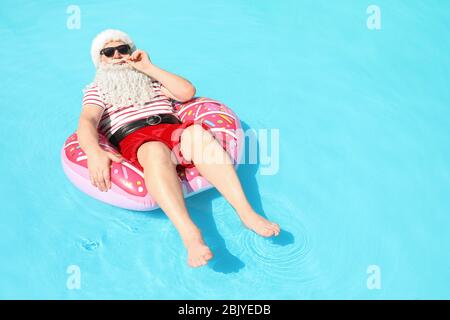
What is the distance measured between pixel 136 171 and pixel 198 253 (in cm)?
56

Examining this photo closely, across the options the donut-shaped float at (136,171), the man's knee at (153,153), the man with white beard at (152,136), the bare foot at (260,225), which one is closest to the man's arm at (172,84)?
the man with white beard at (152,136)

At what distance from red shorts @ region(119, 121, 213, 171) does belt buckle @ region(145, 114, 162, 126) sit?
1.2 inches

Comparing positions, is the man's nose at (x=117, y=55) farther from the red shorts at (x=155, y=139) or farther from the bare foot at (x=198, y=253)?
the bare foot at (x=198, y=253)

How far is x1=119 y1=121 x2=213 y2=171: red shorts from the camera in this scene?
248 centimetres

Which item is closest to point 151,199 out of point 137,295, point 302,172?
point 137,295

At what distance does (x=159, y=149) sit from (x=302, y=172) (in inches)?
36.5

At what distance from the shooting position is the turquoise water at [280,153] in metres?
2.47

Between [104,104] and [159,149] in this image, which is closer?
[159,149]

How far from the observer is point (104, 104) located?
2586 millimetres

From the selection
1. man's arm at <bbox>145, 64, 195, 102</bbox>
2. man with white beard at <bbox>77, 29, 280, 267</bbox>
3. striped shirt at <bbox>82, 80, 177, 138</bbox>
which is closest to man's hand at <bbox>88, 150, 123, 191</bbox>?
man with white beard at <bbox>77, 29, 280, 267</bbox>

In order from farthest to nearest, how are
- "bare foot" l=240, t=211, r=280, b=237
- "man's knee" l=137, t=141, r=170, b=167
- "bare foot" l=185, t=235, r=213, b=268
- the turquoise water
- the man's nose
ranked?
the man's nose < the turquoise water < "man's knee" l=137, t=141, r=170, b=167 < "bare foot" l=240, t=211, r=280, b=237 < "bare foot" l=185, t=235, r=213, b=268

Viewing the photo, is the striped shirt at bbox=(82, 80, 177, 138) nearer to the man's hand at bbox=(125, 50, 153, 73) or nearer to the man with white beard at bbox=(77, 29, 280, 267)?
Answer: the man with white beard at bbox=(77, 29, 280, 267)
